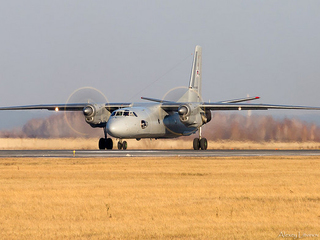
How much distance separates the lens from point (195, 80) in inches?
2080

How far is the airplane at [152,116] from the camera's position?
43.2 meters

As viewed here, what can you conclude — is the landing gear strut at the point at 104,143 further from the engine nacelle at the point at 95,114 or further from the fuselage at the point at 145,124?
the fuselage at the point at 145,124

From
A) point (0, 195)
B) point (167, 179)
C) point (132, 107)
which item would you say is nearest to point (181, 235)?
point (0, 195)

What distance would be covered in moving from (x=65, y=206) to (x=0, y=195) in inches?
116

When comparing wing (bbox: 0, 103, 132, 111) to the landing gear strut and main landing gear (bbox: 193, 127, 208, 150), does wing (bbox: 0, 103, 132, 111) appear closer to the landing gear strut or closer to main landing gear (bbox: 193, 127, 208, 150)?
the landing gear strut

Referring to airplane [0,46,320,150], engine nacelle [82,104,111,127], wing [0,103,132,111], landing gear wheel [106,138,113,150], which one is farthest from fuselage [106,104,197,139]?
landing gear wheel [106,138,113,150]

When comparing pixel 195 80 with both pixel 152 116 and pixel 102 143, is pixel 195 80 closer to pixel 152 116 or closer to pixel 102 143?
pixel 152 116

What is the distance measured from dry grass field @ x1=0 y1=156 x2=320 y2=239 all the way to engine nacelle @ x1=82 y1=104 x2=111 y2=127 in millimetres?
22017

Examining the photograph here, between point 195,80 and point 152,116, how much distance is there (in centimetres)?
856

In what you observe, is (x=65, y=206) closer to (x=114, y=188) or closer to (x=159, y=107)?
(x=114, y=188)

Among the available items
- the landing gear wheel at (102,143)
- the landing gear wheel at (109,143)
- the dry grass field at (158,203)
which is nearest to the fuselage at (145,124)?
the landing gear wheel at (109,143)

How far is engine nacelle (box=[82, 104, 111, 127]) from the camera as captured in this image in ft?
152

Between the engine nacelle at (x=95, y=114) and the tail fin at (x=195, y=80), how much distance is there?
25.6 ft

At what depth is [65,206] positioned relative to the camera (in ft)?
43.7
